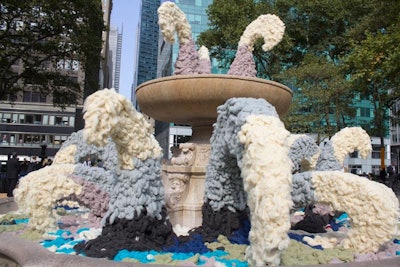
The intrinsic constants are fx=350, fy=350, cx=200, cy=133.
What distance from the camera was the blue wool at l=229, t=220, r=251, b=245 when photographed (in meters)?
3.28

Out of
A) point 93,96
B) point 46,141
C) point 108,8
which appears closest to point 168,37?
point 93,96

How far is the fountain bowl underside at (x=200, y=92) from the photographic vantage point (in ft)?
12.6

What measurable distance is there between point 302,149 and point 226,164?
57.2 inches

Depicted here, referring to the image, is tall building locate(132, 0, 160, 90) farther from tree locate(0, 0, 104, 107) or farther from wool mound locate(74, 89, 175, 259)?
wool mound locate(74, 89, 175, 259)

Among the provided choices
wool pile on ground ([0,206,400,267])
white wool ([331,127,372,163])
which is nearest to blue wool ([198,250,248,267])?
wool pile on ground ([0,206,400,267])

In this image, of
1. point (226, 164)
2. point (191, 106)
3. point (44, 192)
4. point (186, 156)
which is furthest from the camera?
point (186, 156)

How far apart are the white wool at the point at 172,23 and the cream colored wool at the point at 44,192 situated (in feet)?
8.23

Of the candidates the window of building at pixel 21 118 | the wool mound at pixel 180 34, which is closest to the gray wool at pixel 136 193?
the wool mound at pixel 180 34

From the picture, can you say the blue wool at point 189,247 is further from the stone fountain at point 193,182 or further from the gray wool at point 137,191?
the gray wool at point 137,191

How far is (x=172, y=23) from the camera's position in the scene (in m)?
5.00

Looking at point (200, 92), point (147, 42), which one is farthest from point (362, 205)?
point (147, 42)

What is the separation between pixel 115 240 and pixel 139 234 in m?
0.21

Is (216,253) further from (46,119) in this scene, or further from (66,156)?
(46,119)

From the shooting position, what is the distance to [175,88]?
3.95 meters
